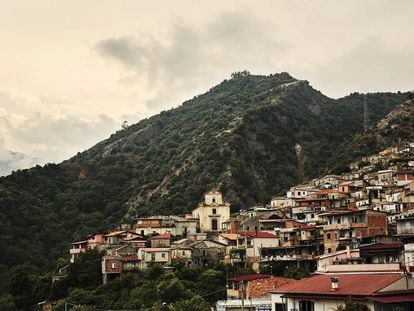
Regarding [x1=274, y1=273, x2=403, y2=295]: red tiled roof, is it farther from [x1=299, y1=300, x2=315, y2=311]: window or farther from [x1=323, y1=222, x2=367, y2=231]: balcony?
[x1=323, y1=222, x2=367, y2=231]: balcony

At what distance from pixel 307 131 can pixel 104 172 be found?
5812 centimetres

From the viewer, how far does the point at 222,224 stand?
94125mm

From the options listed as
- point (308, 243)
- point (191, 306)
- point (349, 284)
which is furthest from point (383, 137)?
point (349, 284)

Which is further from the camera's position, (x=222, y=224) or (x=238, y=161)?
(x=238, y=161)

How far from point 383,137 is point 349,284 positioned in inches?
4516

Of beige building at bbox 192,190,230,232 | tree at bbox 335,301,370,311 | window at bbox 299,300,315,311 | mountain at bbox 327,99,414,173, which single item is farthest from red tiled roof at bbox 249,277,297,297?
mountain at bbox 327,99,414,173

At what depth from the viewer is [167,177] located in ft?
497

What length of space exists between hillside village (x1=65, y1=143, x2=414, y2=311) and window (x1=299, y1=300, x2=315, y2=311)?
0.05 meters

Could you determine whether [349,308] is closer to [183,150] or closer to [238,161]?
[238,161]

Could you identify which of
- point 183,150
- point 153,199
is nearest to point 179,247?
point 153,199

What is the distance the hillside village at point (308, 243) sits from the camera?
31.6 meters

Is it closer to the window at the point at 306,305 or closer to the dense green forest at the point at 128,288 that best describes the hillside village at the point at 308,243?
the window at the point at 306,305

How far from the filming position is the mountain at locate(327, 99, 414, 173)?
136500 millimetres

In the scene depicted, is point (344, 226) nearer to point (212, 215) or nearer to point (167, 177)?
Answer: point (212, 215)
